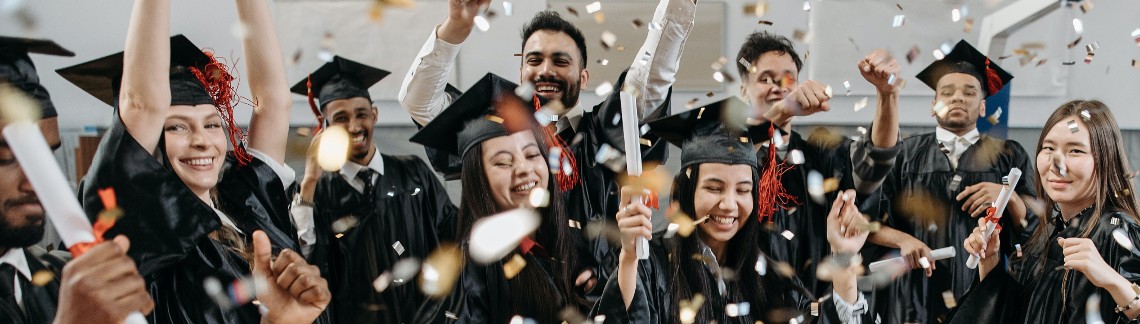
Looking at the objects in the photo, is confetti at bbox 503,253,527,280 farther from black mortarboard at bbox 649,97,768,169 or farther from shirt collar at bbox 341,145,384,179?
shirt collar at bbox 341,145,384,179

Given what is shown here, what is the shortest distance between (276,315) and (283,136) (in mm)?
636

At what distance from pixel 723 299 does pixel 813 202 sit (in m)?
0.80

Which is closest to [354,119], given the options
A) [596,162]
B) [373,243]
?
[373,243]

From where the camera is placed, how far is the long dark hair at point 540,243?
246 centimetres

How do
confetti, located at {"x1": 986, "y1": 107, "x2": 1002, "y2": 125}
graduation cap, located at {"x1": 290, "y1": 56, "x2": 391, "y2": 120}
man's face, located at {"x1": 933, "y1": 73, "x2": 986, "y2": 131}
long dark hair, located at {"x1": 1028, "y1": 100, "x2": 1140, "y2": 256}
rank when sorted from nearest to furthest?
long dark hair, located at {"x1": 1028, "y1": 100, "x2": 1140, "y2": 256} < man's face, located at {"x1": 933, "y1": 73, "x2": 986, "y2": 131} < graduation cap, located at {"x1": 290, "y1": 56, "x2": 391, "y2": 120} < confetti, located at {"x1": 986, "y1": 107, "x2": 1002, "y2": 125}

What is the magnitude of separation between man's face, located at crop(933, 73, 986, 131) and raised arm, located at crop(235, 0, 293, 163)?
8.24 feet

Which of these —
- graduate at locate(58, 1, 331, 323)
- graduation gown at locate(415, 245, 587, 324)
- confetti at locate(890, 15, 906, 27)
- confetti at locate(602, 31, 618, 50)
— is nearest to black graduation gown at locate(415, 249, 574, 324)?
graduation gown at locate(415, 245, 587, 324)

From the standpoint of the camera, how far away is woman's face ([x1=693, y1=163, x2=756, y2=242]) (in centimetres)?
264

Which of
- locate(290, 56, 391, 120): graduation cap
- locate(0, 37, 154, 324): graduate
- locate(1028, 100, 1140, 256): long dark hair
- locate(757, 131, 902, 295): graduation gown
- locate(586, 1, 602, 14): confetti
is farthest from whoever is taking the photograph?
locate(586, 1, 602, 14): confetti

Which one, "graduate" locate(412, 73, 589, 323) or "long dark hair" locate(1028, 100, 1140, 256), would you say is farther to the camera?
"long dark hair" locate(1028, 100, 1140, 256)

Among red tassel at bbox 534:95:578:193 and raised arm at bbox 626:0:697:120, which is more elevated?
raised arm at bbox 626:0:697:120

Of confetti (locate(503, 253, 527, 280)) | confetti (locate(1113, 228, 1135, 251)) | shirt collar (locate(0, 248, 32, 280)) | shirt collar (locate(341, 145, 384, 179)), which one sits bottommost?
confetti (locate(503, 253, 527, 280))

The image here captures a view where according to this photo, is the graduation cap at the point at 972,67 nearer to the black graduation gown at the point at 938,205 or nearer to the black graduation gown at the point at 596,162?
the black graduation gown at the point at 938,205

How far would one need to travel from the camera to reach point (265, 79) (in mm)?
2334
